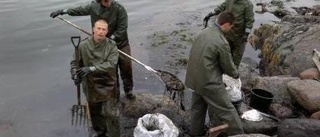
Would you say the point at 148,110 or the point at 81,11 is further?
the point at 148,110

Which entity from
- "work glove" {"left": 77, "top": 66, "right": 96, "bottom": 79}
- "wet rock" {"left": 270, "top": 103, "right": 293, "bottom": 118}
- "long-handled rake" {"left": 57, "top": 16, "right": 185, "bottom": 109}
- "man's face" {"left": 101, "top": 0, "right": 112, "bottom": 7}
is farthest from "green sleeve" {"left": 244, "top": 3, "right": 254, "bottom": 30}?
"work glove" {"left": 77, "top": 66, "right": 96, "bottom": 79}

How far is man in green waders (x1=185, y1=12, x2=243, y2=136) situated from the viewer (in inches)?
255

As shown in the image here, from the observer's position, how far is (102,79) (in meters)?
6.69

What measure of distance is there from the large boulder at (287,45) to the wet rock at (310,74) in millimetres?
436

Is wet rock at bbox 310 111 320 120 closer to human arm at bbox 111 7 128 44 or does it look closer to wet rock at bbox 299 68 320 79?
wet rock at bbox 299 68 320 79

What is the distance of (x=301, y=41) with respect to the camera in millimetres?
11367

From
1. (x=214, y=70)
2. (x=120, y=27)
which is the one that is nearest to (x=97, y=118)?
(x=120, y=27)

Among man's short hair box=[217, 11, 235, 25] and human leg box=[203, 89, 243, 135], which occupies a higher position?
man's short hair box=[217, 11, 235, 25]

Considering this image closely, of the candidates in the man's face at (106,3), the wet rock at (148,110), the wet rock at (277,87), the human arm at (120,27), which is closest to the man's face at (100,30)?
the man's face at (106,3)

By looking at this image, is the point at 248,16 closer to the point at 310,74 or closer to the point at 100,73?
the point at 310,74

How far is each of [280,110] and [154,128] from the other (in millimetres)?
2933

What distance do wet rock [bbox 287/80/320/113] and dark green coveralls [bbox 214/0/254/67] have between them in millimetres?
1815

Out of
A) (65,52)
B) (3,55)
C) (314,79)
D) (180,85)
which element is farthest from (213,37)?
(3,55)

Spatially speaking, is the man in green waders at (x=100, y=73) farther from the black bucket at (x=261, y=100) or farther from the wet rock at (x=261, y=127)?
the black bucket at (x=261, y=100)
